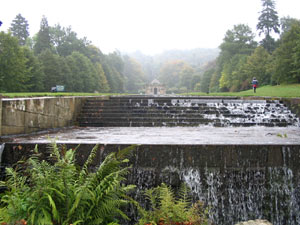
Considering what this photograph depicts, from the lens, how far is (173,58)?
182 meters

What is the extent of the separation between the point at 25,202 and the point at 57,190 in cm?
33

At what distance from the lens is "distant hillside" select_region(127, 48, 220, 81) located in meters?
164

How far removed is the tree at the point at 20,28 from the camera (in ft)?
185

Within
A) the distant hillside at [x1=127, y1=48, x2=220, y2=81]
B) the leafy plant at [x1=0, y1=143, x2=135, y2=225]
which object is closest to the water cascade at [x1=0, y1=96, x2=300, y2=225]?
the leafy plant at [x1=0, y1=143, x2=135, y2=225]

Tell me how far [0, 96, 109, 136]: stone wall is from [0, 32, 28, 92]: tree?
23061mm

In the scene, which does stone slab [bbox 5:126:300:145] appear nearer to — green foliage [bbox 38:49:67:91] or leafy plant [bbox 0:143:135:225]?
leafy plant [bbox 0:143:135:225]

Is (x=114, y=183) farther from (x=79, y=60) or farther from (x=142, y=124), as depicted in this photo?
(x=79, y=60)

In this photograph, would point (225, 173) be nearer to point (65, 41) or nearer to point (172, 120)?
point (172, 120)

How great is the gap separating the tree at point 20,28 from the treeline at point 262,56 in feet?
139

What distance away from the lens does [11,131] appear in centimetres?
569

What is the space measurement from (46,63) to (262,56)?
3310 cm

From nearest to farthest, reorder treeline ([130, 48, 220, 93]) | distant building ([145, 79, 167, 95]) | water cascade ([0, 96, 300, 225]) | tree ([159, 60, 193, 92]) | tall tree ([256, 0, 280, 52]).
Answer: water cascade ([0, 96, 300, 225]) → tall tree ([256, 0, 280, 52]) → distant building ([145, 79, 167, 95]) → treeline ([130, 48, 220, 93]) → tree ([159, 60, 193, 92])

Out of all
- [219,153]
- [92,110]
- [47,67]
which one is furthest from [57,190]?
[47,67]

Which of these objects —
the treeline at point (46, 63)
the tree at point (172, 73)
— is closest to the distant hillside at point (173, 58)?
the tree at point (172, 73)
